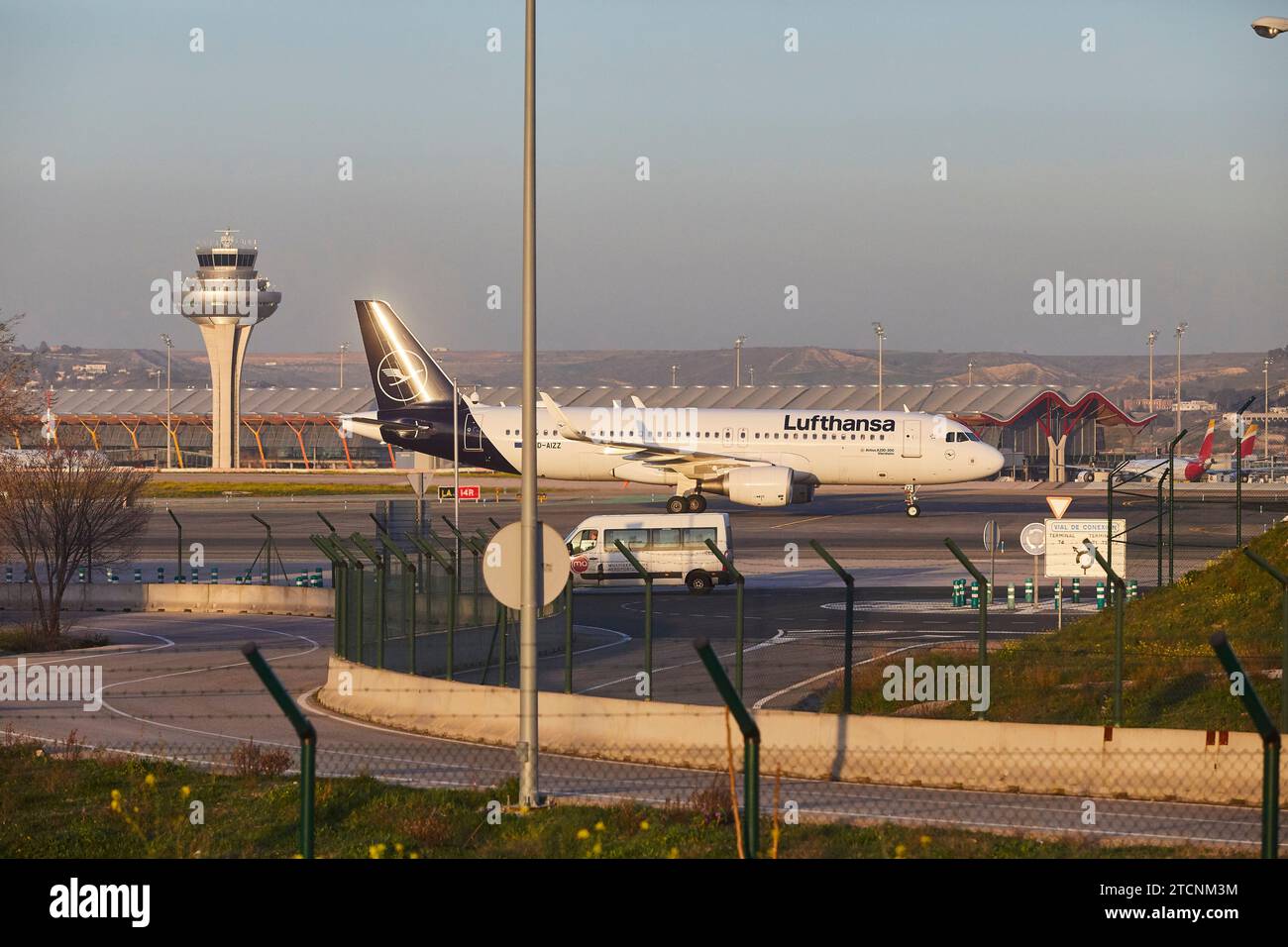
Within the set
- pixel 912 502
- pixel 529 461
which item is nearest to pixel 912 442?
pixel 912 502

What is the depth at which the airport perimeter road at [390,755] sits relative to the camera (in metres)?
14.2

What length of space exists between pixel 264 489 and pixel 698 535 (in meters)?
53.4

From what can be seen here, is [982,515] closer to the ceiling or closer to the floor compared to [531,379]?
closer to the floor

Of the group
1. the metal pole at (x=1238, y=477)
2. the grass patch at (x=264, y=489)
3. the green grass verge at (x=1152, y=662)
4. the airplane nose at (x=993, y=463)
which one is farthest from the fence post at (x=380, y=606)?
the grass patch at (x=264, y=489)

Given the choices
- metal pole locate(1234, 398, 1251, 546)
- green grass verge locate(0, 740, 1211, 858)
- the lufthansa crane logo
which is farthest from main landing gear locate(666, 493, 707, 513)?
green grass verge locate(0, 740, 1211, 858)

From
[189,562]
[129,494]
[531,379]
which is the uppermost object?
[531,379]

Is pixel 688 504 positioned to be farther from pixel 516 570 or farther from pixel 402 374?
pixel 516 570

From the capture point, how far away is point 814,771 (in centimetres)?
1655

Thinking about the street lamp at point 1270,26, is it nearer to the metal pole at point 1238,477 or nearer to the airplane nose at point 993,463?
the metal pole at point 1238,477

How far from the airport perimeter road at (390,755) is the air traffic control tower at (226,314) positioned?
91.9 m
